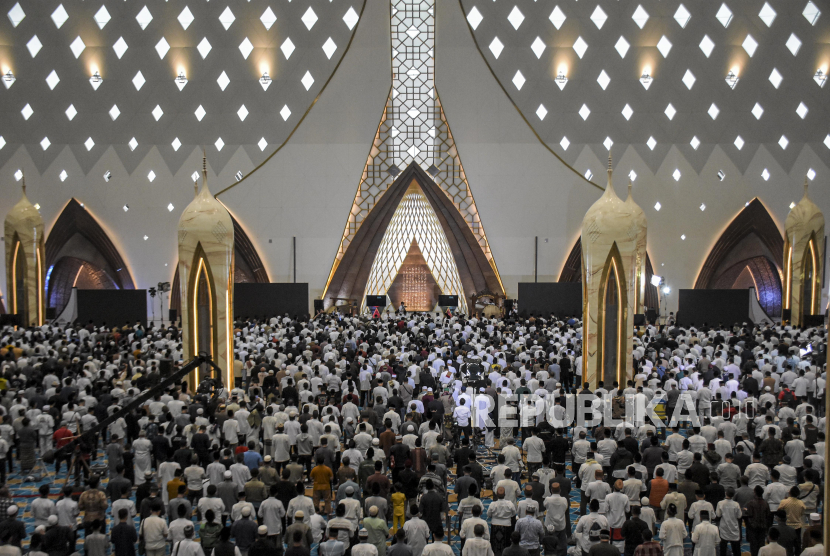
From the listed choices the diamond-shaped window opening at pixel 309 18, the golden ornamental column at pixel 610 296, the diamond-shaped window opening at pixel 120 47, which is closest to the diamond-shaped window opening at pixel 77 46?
the diamond-shaped window opening at pixel 120 47

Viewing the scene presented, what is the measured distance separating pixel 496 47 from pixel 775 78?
11546 mm

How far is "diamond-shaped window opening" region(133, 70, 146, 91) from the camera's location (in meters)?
30.0

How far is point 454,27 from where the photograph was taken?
29.8m

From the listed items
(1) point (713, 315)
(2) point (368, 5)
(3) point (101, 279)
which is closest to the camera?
(1) point (713, 315)

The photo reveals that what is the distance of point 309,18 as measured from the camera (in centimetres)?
2992

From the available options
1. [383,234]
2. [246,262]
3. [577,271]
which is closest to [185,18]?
[246,262]

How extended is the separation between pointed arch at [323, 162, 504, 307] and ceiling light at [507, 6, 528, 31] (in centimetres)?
710

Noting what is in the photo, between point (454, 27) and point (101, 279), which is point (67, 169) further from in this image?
point (454, 27)

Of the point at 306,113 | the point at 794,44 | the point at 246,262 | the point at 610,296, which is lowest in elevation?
the point at 610,296

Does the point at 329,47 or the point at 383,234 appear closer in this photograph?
the point at 329,47

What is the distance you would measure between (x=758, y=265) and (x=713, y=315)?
351 inches

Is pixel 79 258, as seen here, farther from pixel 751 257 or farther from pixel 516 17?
pixel 751 257

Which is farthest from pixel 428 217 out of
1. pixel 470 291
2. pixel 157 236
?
pixel 157 236

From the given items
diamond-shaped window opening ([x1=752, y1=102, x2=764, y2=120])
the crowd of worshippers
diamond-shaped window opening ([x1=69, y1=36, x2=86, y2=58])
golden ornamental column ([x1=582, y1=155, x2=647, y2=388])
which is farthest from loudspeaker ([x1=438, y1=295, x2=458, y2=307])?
diamond-shaped window opening ([x1=69, y1=36, x2=86, y2=58])
